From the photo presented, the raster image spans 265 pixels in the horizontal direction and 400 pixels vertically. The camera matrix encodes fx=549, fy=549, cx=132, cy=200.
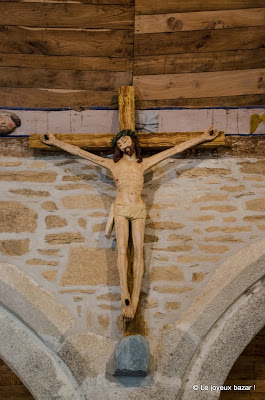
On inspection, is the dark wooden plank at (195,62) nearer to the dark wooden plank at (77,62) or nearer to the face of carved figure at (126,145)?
the dark wooden plank at (77,62)

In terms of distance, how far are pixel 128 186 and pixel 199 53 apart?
136 centimetres

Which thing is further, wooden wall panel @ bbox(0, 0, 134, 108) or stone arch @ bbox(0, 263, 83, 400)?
wooden wall panel @ bbox(0, 0, 134, 108)

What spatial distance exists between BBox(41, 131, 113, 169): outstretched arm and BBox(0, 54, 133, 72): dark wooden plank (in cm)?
69

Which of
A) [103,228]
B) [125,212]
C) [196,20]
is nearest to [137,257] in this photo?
Result: [125,212]

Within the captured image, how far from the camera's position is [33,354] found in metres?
3.61

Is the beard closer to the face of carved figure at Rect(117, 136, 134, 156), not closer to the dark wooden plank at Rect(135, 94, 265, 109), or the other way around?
the face of carved figure at Rect(117, 136, 134, 156)

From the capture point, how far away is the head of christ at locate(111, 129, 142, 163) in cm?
384

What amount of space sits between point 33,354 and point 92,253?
2.60 ft

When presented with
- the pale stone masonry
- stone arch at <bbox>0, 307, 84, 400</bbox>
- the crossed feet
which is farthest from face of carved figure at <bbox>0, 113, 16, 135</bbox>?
the crossed feet

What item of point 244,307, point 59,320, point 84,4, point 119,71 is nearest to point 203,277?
point 244,307

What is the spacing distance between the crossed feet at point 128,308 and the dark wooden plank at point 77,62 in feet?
6.21

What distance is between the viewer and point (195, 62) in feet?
14.3

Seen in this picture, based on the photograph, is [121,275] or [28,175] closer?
[121,275]

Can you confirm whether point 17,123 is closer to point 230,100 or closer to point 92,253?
point 92,253
